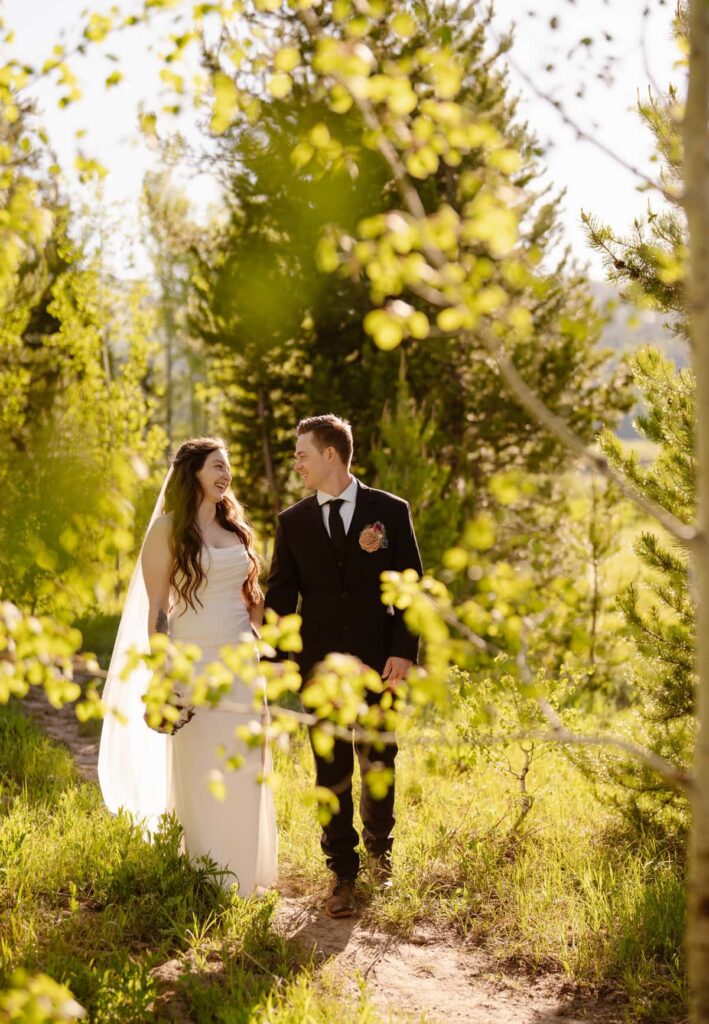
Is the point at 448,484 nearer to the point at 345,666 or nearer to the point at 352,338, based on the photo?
the point at 352,338

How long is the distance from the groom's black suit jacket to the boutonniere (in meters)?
0.03

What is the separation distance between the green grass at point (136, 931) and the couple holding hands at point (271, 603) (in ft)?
0.88

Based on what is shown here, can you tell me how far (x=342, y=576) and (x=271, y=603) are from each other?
0.41m

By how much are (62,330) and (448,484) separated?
5277 millimetres

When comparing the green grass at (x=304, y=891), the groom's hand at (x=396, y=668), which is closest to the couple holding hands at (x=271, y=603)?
the groom's hand at (x=396, y=668)

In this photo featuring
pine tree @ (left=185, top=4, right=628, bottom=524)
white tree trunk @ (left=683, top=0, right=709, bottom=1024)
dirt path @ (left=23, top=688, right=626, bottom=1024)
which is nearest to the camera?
white tree trunk @ (left=683, top=0, right=709, bottom=1024)

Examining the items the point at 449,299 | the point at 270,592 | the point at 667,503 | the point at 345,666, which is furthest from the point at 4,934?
the point at 667,503

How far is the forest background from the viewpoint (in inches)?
88.3

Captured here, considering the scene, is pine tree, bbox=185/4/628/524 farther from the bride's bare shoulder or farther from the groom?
the bride's bare shoulder

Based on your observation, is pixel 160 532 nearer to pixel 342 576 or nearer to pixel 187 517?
pixel 187 517

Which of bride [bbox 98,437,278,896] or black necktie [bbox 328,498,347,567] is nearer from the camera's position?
bride [bbox 98,437,278,896]

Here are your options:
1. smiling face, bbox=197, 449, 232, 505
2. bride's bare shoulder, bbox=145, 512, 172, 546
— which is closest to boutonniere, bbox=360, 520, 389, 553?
smiling face, bbox=197, 449, 232, 505

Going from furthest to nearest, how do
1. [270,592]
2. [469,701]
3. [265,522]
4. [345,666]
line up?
[265,522] < [469,701] < [270,592] < [345,666]

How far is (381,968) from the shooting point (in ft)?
13.1
